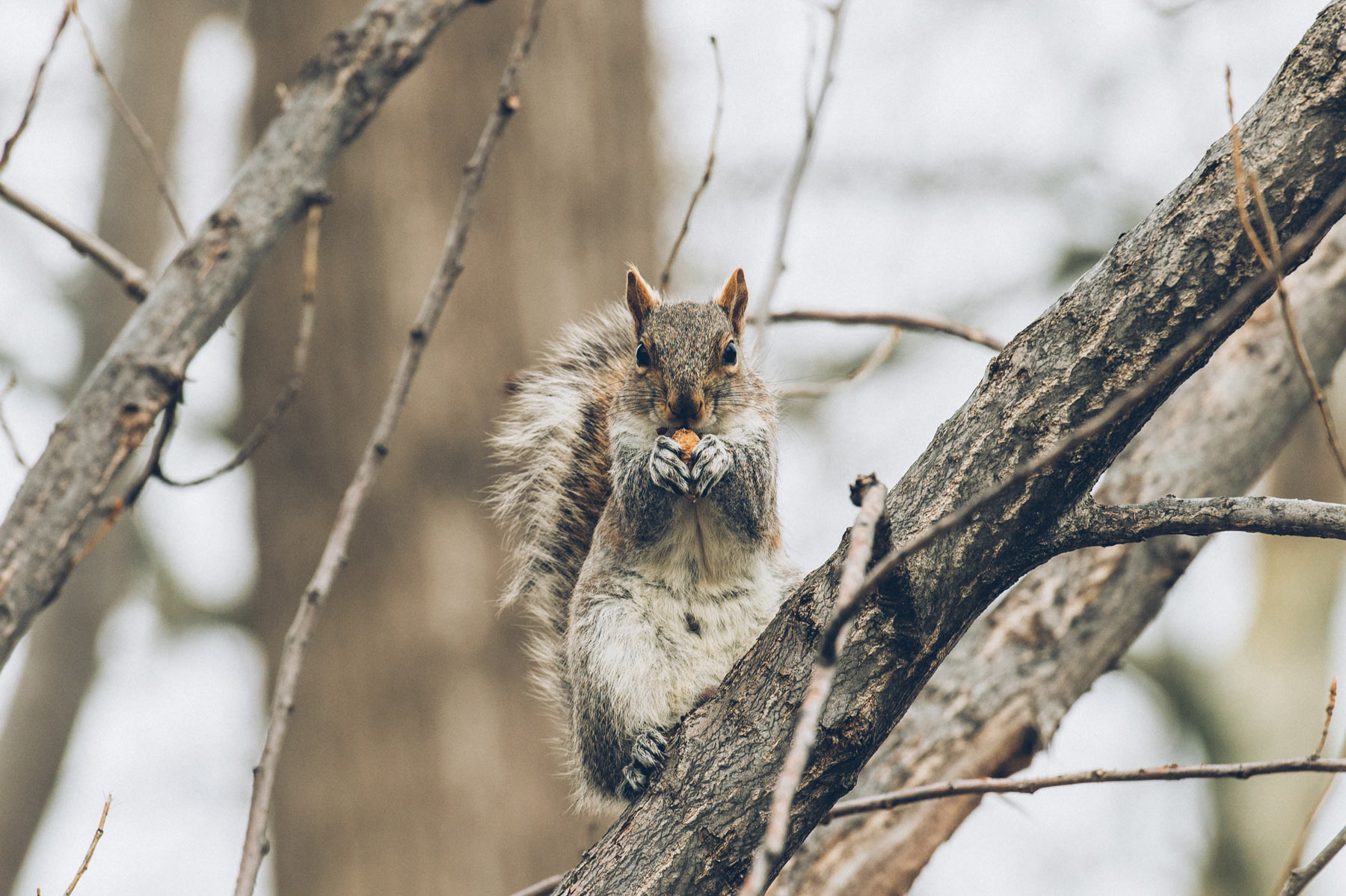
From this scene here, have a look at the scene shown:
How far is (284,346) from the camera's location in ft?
12.7

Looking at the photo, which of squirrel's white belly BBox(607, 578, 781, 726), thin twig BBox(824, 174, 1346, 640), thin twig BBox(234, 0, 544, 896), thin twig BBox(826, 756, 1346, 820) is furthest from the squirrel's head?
thin twig BBox(824, 174, 1346, 640)

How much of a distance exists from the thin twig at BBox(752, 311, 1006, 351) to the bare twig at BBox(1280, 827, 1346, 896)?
1.26 metres

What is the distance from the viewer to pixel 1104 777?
1.50 m

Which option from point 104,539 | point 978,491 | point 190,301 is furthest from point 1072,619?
point 104,539

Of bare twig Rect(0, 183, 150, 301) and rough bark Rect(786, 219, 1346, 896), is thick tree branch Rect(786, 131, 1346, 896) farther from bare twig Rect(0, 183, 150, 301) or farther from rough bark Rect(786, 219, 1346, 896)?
bare twig Rect(0, 183, 150, 301)

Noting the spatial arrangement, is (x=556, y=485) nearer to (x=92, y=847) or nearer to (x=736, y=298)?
(x=736, y=298)

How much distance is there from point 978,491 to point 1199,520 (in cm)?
25

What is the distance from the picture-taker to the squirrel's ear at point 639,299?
2605mm

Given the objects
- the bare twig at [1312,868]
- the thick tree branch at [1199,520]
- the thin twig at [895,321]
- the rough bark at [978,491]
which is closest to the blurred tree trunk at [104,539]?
the thin twig at [895,321]

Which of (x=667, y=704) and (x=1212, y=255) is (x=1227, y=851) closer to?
(x=667, y=704)

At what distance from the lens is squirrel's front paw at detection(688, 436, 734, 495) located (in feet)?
7.14

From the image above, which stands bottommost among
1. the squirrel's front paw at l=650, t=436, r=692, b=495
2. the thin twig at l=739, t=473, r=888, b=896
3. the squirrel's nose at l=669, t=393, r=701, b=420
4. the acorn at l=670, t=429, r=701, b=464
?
the thin twig at l=739, t=473, r=888, b=896

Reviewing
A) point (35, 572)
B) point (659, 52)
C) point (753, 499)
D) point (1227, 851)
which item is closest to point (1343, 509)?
point (753, 499)

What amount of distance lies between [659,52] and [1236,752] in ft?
14.1
